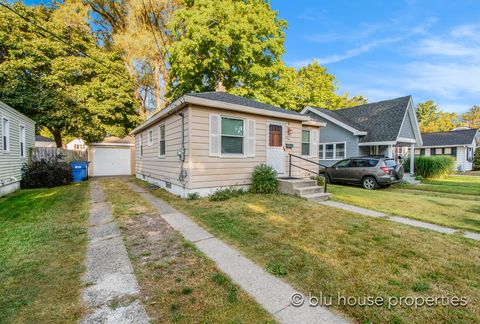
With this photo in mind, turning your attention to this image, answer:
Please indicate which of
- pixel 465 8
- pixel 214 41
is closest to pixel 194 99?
pixel 214 41

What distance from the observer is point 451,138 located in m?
22.8

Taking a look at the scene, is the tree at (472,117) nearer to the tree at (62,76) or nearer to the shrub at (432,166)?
the shrub at (432,166)

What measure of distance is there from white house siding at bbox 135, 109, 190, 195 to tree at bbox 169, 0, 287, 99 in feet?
21.1

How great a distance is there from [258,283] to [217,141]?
5.47 m

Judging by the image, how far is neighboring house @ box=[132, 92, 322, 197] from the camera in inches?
280

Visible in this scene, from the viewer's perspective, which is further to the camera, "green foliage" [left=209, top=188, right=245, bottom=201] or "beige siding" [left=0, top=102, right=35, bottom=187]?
"beige siding" [left=0, top=102, right=35, bottom=187]

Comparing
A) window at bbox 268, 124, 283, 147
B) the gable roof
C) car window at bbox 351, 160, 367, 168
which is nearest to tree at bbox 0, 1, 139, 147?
the gable roof

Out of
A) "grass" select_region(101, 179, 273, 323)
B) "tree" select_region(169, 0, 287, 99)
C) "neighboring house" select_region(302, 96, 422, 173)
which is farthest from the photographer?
"tree" select_region(169, 0, 287, 99)

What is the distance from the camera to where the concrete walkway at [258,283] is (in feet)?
6.66

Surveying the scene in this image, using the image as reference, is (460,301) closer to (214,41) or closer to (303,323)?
(303,323)

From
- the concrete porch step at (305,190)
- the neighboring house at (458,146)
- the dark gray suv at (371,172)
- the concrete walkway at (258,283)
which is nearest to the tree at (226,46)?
the dark gray suv at (371,172)

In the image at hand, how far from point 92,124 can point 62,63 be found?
14.3 feet

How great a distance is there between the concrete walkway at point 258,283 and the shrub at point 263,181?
395 cm

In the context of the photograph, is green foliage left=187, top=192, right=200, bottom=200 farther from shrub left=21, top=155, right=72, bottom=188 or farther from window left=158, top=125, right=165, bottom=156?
shrub left=21, top=155, right=72, bottom=188
